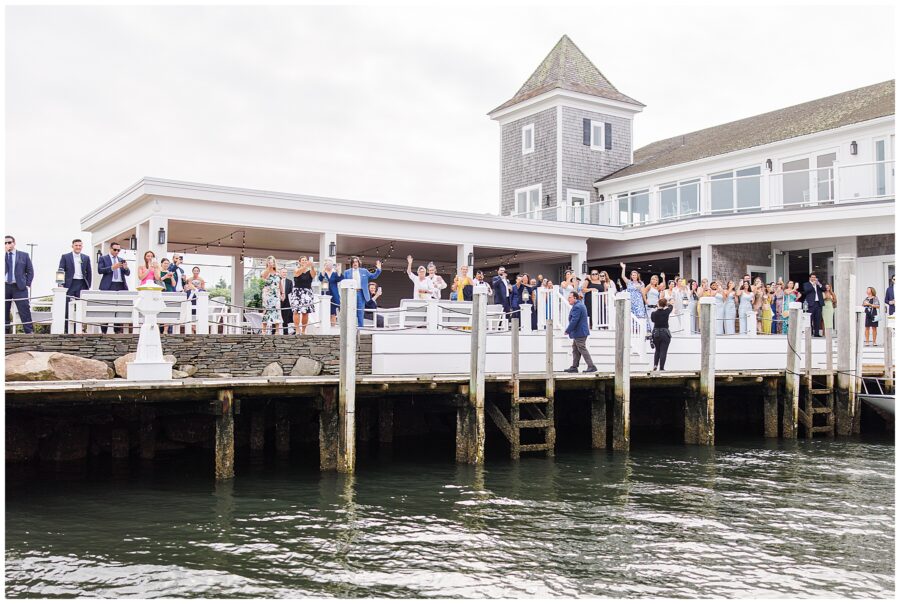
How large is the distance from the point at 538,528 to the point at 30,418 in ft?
29.0

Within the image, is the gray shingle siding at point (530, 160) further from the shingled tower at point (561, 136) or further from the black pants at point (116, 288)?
the black pants at point (116, 288)

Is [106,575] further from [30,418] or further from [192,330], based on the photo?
Answer: [192,330]

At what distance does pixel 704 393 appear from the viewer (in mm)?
15797

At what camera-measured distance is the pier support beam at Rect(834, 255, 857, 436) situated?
17.3m

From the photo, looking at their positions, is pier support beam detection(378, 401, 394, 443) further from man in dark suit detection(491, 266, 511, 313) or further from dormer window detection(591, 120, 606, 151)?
dormer window detection(591, 120, 606, 151)

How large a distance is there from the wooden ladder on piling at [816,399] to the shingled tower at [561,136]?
1275 centimetres

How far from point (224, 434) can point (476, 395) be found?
405 centimetres

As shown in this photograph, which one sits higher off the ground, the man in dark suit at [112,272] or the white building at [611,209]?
the white building at [611,209]

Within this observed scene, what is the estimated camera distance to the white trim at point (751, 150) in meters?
22.9

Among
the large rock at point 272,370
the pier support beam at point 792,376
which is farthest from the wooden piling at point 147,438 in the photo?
the pier support beam at point 792,376

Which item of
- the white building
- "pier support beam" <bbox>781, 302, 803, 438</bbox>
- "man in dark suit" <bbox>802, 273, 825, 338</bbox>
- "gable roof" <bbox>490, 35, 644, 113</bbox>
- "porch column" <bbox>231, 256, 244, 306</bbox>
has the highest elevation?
"gable roof" <bbox>490, 35, 644, 113</bbox>

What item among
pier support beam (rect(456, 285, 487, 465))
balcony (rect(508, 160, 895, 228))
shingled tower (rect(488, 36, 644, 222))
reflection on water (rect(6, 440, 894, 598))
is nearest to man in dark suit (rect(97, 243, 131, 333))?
reflection on water (rect(6, 440, 894, 598))

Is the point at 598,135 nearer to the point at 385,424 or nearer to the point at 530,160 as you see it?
the point at 530,160

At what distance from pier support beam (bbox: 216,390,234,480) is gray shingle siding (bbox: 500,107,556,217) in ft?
66.1
